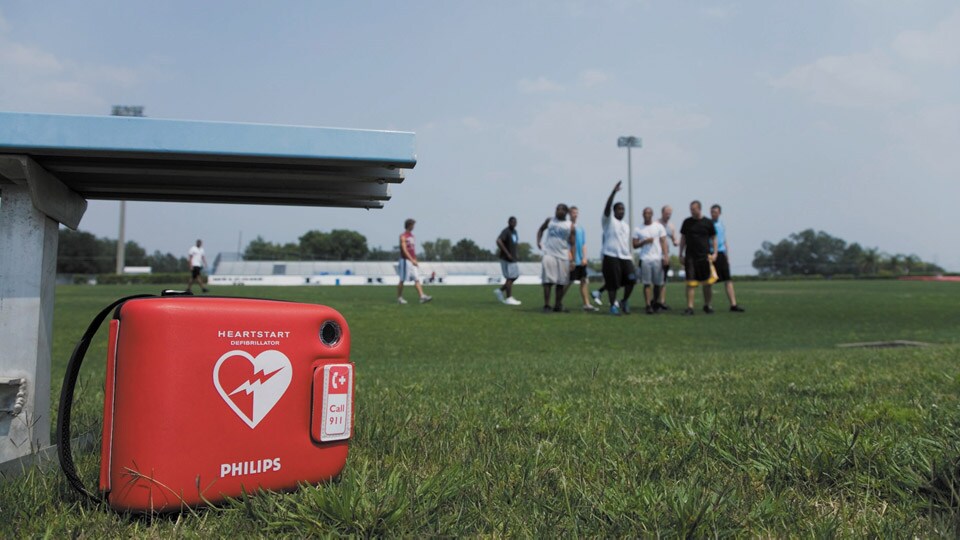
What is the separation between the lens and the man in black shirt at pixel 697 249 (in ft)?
41.7

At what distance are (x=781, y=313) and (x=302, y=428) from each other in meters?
13.1

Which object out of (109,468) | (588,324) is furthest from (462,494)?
A: (588,324)

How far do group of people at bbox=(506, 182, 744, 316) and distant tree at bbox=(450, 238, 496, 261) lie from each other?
97.7 metres

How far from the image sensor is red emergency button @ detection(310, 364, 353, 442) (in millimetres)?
1983

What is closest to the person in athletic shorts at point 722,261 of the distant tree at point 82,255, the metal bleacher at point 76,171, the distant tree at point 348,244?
the metal bleacher at point 76,171

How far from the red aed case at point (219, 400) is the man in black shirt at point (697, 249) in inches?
456

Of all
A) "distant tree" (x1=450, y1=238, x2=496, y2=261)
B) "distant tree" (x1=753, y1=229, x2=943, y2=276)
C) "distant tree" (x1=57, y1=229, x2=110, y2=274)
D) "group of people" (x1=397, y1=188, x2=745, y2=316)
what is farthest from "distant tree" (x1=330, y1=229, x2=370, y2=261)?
"group of people" (x1=397, y1=188, x2=745, y2=316)

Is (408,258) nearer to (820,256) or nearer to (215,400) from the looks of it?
(215,400)

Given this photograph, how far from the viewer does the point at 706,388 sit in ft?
12.8

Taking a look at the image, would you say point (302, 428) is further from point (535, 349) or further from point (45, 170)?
point (535, 349)

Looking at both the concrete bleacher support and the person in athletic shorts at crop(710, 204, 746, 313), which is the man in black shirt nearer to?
the person in athletic shorts at crop(710, 204, 746, 313)

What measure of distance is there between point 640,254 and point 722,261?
1606 mm

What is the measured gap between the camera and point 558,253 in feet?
43.7

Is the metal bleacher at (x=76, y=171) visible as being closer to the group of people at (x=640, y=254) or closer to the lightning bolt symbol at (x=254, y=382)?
the lightning bolt symbol at (x=254, y=382)
